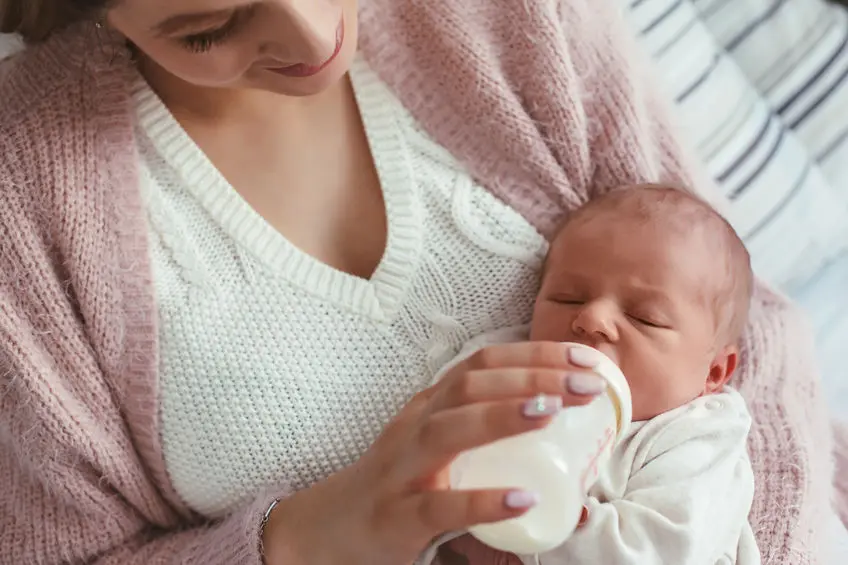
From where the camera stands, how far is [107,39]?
0.99 m

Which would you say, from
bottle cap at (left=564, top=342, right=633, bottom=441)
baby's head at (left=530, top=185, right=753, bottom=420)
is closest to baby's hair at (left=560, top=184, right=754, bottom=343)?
baby's head at (left=530, top=185, right=753, bottom=420)

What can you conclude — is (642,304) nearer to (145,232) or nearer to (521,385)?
(521,385)

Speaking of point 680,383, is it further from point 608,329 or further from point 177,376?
point 177,376

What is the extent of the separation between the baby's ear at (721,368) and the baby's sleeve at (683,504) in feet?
0.16

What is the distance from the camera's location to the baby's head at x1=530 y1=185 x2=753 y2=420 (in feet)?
2.97

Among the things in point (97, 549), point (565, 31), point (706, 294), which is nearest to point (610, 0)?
point (565, 31)

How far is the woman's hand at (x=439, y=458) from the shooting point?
646mm

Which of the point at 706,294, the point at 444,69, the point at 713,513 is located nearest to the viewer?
the point at 713,513

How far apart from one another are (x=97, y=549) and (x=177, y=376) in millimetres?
239

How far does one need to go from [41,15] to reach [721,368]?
2.88ft

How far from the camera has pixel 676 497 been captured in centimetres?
83

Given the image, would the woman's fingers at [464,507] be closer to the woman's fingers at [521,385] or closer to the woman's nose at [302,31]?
the woman's fingers at [521,385]

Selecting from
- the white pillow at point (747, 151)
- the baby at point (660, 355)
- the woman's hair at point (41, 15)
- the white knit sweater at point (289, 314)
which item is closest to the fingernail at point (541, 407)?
the baby at point (660, 355)

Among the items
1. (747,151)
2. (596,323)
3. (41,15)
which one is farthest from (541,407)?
(747,151)
